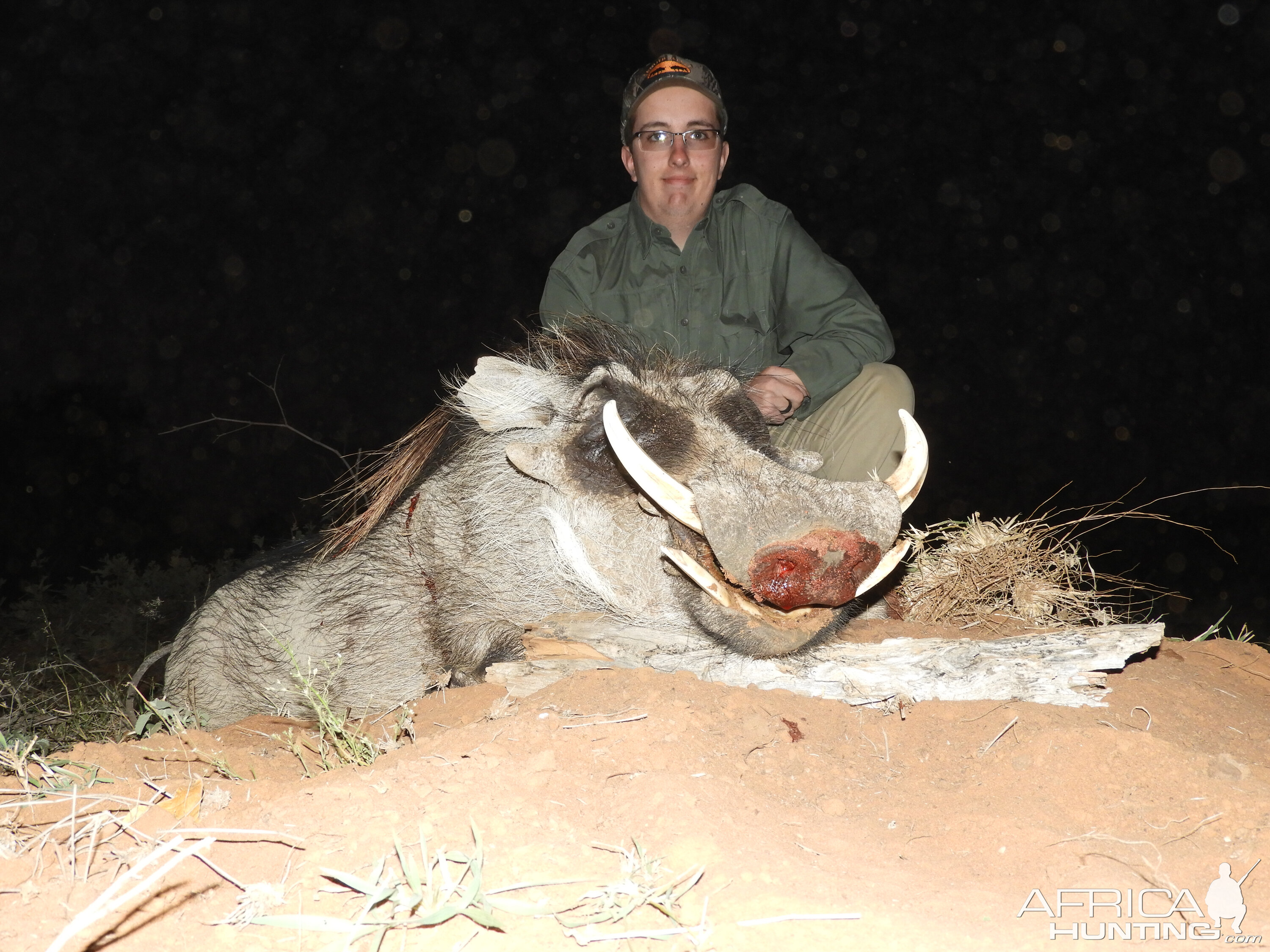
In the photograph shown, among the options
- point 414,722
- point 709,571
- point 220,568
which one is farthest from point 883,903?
point 220,568

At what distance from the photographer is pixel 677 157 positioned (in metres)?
3.82

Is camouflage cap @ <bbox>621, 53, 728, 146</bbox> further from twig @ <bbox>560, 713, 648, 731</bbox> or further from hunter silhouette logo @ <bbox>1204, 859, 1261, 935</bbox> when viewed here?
hunter silhouette logo @ <bbox>1204, 859, 1261, 935</bbox>

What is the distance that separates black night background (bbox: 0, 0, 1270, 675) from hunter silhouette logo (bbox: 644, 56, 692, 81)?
452cm

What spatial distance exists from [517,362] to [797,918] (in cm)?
219

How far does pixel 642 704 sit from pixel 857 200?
10.8 m

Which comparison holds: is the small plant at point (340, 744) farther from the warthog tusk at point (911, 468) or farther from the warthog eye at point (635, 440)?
the warthog tusk at point (911, 468)

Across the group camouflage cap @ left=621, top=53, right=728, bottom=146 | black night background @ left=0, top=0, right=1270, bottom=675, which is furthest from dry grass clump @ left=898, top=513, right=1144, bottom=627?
black night background @ left=0, top=0, right=1270, bottom=675

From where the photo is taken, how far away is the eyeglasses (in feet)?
12.6

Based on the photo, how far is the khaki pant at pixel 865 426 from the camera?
3326mm

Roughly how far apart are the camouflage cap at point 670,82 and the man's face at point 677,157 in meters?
0.03

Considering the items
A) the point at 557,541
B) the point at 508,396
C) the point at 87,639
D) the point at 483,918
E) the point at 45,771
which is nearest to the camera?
the point at 483,918

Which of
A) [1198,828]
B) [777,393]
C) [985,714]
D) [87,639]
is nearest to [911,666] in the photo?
[985,714]

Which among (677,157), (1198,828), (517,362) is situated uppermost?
(677,157)

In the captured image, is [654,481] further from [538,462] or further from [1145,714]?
[1145,714]
